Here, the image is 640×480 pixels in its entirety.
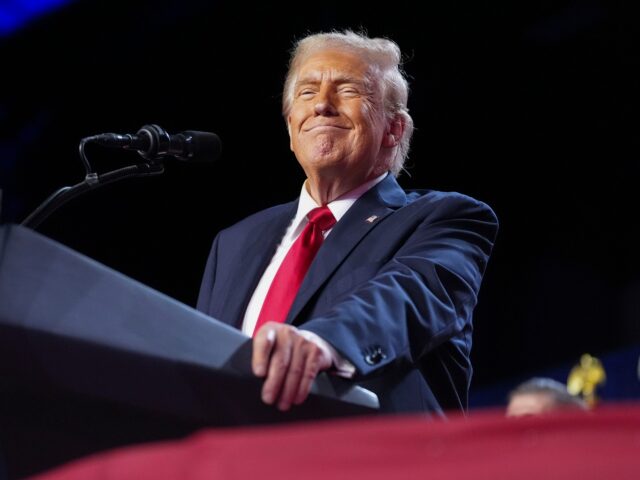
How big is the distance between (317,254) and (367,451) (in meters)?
1.32

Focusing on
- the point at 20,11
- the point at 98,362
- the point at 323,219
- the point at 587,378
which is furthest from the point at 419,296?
the point at 20,11

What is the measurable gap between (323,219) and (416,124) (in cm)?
378

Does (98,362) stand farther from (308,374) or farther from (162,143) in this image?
(162,143)

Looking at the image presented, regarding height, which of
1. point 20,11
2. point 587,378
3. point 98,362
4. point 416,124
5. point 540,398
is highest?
point 20,11

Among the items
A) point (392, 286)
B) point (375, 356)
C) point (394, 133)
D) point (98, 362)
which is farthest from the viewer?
point (394, 133)

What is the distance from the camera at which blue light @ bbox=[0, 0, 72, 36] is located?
4852 mm

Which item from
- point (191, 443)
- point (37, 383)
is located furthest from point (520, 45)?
point (191, 443)

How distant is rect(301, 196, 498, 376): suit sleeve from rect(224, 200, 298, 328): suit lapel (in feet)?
1.01

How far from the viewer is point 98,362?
119 cm

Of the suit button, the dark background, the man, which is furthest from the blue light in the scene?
the suit button

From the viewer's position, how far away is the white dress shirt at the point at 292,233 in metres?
2.03

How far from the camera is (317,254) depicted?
1.99 meters

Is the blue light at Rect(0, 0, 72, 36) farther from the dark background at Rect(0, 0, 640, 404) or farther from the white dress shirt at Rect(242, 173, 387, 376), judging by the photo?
the white dress shirt at Rect(242, 173, 387, 376)

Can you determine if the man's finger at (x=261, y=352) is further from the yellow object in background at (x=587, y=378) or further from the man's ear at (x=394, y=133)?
the yellow object in background at (x=587, y=378)
